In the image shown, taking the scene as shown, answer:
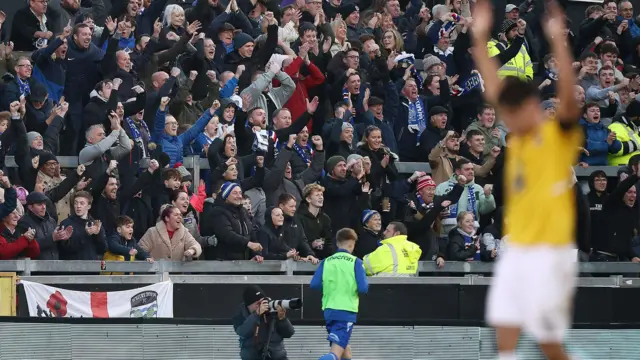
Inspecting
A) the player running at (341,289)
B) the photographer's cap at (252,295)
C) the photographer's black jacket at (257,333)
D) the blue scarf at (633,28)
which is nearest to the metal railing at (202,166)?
the player running at (341,289)

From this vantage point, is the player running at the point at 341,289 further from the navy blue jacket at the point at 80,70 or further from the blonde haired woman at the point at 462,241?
the navy blue jacket at the point at 80,70

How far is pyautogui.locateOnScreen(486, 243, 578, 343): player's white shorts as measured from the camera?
303 inches

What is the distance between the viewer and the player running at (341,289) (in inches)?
547

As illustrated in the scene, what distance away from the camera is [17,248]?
1522 centimetres

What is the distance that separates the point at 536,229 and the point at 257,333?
566cm

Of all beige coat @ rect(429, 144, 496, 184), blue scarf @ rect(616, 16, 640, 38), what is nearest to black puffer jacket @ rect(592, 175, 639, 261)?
beige coat @ rect(429, 144, 496, 184)

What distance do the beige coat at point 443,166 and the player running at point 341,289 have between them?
4.91 metres

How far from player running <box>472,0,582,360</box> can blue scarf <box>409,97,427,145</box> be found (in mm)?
12176

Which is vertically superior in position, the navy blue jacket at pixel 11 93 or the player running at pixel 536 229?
the navy blue jacket at pixel 11 93

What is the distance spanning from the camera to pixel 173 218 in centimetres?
1574

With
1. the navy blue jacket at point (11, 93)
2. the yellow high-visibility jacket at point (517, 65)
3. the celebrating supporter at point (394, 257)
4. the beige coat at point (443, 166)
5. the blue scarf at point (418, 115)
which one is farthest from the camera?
the yellow high-visibility jacket at point (517, 65)

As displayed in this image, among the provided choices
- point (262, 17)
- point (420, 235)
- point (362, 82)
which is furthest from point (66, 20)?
point (420, 235)

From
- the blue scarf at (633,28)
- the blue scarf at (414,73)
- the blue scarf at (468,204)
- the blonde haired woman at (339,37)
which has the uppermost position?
the blue scarf at (633,28)

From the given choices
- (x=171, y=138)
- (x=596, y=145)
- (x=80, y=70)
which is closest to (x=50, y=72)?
(x=80, y=70)
